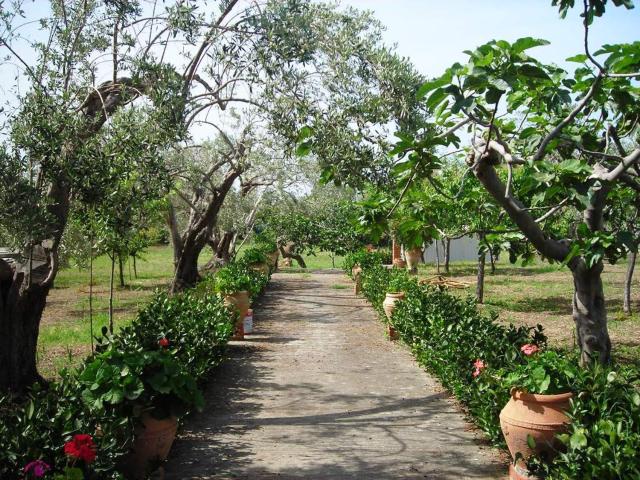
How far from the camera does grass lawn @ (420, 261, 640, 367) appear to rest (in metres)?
11.2

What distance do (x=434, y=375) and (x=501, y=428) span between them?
3.64m

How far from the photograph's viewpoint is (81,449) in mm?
3631

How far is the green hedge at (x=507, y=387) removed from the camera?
13.0 feet

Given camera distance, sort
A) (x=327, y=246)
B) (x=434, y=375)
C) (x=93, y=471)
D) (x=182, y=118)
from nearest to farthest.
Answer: (x=93, y=471)
(x=182, y=118)
(x=434, y=375)
(x=327, y=246)

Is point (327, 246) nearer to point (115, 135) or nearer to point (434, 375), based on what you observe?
point (434, 375)

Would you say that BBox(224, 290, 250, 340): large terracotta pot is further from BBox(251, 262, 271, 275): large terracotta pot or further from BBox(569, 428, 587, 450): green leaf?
BBox(569, 428, 587, 450): green leaf

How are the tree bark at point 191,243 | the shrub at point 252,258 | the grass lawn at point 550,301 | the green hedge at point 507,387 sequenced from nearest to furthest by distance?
the green hedge at point 507,387 < the grass lawn at point 550,301 < the tree bark at point 191,243 < the shrub at point 252,258

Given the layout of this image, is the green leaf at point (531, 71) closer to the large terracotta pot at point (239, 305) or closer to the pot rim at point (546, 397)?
the pot rim at point (546, 397)

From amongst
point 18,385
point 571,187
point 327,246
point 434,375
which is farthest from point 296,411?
point 327,246

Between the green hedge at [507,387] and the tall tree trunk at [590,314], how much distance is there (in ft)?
0.86

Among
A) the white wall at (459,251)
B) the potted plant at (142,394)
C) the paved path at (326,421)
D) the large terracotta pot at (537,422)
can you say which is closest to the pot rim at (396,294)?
the paved path at (326,421)

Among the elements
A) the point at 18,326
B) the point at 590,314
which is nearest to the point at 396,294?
the point at 590,314

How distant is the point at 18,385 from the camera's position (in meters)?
7.42

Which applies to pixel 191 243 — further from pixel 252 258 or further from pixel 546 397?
pixel 546 397
